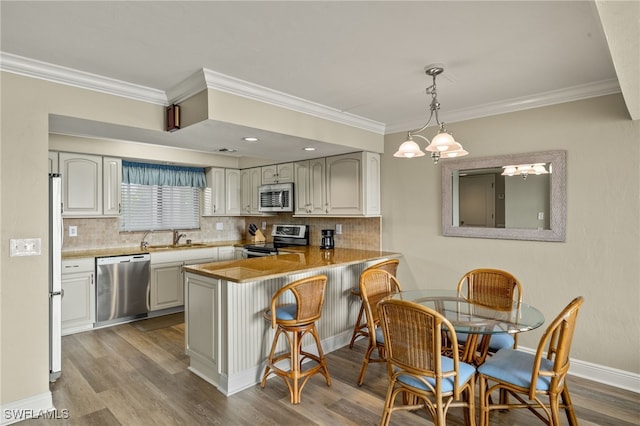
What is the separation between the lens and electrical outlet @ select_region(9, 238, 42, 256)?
2.38 metres

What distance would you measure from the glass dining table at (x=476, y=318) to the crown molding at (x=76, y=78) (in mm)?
2572

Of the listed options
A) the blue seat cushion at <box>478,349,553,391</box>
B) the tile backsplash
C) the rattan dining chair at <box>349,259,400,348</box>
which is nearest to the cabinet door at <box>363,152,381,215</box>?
the tile backsplash

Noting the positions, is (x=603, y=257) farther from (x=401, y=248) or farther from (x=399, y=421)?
(x=399, y=421)

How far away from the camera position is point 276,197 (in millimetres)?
5199

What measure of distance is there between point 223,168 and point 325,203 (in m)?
2.22

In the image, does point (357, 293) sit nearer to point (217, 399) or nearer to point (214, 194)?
point (217, 399)

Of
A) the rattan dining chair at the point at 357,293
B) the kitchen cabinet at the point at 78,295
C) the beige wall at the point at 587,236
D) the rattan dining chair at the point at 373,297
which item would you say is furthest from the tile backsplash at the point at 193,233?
the rattan dining chair at the point at 373,297

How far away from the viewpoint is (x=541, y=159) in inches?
126

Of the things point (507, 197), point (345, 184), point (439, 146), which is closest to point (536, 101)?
point (507, 197)

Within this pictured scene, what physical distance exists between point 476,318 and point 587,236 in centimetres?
151

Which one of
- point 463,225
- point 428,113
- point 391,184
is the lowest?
point 463,225

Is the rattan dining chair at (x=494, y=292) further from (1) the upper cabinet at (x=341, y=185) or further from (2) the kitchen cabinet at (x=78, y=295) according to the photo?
(2) the kitchen cabinet at (x=78, y=295)

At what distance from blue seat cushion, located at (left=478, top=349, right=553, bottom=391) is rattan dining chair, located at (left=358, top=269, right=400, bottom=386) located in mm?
801

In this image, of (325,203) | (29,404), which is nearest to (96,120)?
(29,404)
